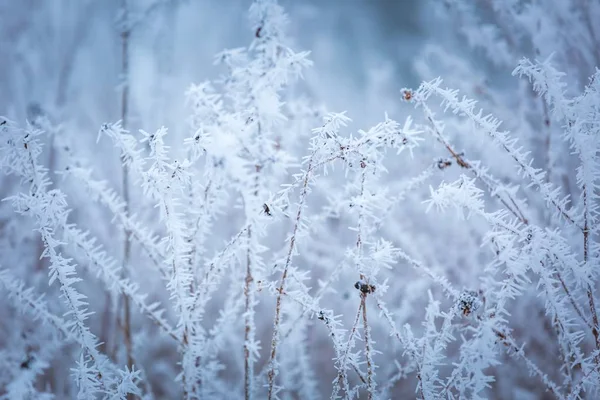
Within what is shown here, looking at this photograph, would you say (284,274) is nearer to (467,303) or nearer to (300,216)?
(300,216)

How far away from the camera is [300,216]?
1072 mm

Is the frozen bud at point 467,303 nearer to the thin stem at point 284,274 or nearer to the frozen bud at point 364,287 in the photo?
the frozen bud at point 364,287

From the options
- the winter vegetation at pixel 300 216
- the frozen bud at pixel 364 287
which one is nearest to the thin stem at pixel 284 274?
the winter vegetation at pixel 300 216

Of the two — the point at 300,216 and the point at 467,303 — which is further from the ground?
the point at 300,216

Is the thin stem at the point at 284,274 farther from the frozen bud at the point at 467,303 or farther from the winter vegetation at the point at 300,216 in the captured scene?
the frozen bud at the point at 467,303

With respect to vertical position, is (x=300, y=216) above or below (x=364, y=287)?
above

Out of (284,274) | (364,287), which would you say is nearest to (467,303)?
(364,287)

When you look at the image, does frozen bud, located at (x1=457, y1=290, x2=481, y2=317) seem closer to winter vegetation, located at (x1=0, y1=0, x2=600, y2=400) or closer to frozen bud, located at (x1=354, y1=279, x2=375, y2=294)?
winter vegetation, located at (x1=0, y1=0, x2=600, y2=400)

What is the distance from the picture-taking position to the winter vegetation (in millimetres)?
1050

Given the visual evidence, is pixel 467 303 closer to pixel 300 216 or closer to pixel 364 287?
pixel 364 287

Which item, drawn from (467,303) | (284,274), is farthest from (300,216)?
(467,303)

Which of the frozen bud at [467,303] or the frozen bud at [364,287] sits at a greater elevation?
the frozen bud at [364,287]

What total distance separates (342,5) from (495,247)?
495cm

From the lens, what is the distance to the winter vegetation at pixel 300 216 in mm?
1050
